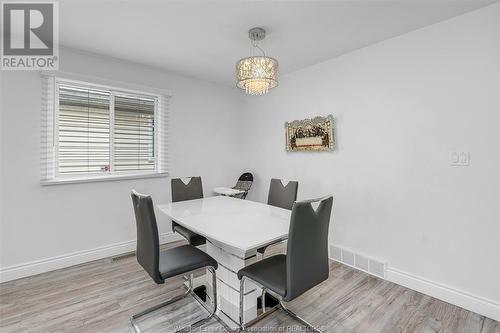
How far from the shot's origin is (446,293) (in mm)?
2127

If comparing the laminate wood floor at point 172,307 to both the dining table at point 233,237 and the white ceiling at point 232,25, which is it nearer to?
the dining table at point 233,237

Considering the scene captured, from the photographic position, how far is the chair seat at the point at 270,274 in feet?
4.84

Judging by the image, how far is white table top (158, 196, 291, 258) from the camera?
60.7 inches

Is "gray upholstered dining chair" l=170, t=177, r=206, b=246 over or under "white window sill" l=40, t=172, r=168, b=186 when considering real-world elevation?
under

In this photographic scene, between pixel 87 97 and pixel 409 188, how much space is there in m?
3.57

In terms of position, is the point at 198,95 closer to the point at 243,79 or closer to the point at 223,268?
the point at 243,79

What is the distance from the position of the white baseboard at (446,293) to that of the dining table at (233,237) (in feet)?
4.32

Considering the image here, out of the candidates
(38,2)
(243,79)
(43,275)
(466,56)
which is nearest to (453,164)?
(466,56)

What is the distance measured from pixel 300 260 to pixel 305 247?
8cm

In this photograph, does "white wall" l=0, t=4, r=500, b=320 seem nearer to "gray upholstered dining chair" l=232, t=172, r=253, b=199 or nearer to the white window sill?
the white window sill

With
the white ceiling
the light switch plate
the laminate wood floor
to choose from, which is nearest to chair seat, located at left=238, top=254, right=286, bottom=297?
the laminate wood floor

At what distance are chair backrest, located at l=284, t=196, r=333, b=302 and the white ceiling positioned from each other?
1560 millimetres

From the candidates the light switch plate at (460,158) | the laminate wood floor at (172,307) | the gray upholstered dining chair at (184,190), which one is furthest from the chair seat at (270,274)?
the light switch plate at (460,158)

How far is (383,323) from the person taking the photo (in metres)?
1.84
